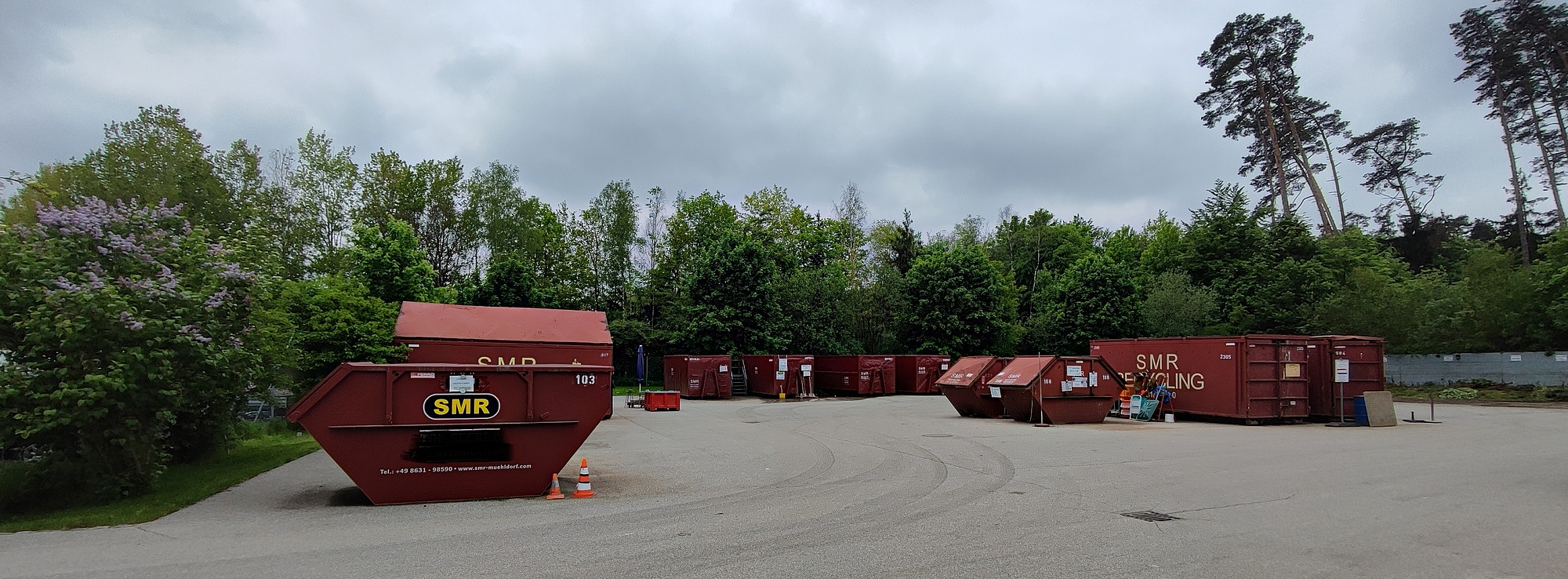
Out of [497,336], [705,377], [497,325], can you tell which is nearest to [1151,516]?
[497,336]

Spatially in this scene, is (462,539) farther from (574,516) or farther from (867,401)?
(867,401)

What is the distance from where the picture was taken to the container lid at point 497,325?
792 inches

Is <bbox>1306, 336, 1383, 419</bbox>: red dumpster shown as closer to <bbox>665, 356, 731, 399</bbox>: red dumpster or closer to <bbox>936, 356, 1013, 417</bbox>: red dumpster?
<bbox>936, 356, 1013, 417</bbox>: red dumpster

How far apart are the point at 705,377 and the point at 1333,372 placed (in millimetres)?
21893

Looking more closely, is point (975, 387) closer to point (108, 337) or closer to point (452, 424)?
point (452, 424)

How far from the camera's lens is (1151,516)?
846 cm

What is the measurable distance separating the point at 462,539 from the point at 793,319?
121 ft

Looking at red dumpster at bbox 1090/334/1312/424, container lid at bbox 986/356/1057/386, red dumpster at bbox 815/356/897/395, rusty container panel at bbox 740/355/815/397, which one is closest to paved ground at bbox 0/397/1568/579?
container lid at bbox 986/356/1057/386

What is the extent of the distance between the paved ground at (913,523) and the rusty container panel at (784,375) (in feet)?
65.0

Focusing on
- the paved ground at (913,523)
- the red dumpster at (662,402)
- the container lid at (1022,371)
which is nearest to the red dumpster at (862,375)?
the red dumpster at (662,402)

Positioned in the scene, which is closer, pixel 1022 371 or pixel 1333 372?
pixel 1022 371

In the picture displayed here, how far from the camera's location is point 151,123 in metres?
35.2

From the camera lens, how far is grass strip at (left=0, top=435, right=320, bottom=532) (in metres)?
8.37

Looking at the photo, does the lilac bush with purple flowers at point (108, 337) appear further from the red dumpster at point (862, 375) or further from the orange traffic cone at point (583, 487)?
the red dumpster at point (862, 375)
